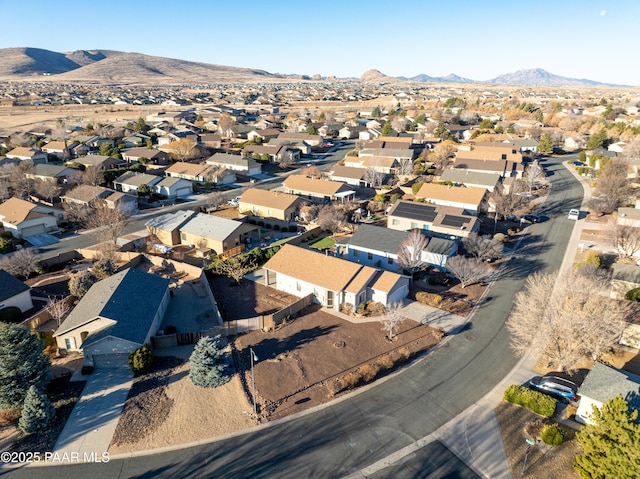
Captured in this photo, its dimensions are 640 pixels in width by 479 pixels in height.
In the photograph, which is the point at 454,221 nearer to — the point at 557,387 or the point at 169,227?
the point at 557,387

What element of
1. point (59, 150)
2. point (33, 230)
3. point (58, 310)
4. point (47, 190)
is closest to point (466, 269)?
point (58, 310)

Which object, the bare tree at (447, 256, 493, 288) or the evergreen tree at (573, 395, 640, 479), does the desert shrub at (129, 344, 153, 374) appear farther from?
the bare tree at (447, 256, 493, 288)

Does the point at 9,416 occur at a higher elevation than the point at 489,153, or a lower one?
lower

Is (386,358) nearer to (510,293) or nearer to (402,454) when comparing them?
(402,454)

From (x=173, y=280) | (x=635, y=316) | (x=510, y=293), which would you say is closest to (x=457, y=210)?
(x=510, y=293)

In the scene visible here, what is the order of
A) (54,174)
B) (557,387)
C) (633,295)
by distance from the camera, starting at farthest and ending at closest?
1. (54,174)
2. (633,295)
3. (557,387)

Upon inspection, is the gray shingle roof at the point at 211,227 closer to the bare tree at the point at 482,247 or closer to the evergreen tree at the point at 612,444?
the bare tree at the point at 482,247
